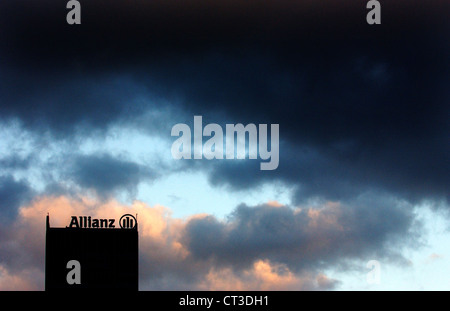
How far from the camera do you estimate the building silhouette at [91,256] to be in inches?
7003

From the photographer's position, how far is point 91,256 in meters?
180

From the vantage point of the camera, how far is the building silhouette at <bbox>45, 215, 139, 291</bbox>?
178 meters
